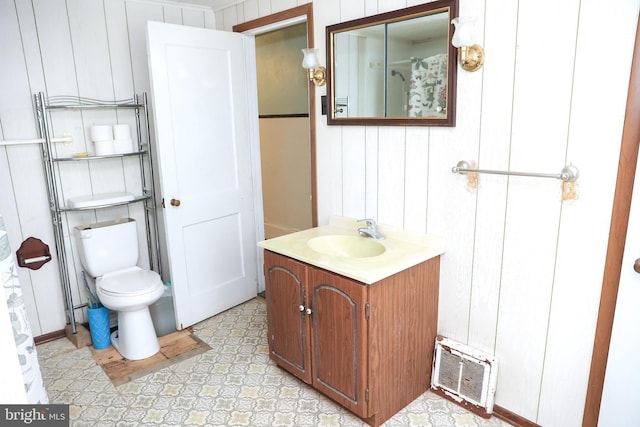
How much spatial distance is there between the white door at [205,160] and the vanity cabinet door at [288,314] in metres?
0.83

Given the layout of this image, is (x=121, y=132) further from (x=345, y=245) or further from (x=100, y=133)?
(x=345, y=245)

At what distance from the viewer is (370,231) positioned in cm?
229

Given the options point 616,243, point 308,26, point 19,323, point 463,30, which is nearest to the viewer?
point 19,323

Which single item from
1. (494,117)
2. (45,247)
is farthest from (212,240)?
(494,117)

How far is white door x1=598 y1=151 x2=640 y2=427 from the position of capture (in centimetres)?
152

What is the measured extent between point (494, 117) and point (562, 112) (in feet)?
0.87

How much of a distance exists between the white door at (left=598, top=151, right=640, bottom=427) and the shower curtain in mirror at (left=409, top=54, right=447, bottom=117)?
2.71 feet

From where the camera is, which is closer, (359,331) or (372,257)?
(359,331)

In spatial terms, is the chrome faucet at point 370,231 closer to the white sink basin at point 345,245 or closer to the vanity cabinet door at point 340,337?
the white sink basin at point 345,245

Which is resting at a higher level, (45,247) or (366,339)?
(45,247)

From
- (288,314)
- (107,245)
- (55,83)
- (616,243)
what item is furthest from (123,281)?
(616,243)

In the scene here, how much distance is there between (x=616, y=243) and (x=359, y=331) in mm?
1026

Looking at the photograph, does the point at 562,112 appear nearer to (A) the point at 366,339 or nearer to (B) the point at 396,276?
(B) the point at 396,276

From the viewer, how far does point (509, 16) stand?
1.71 metres
